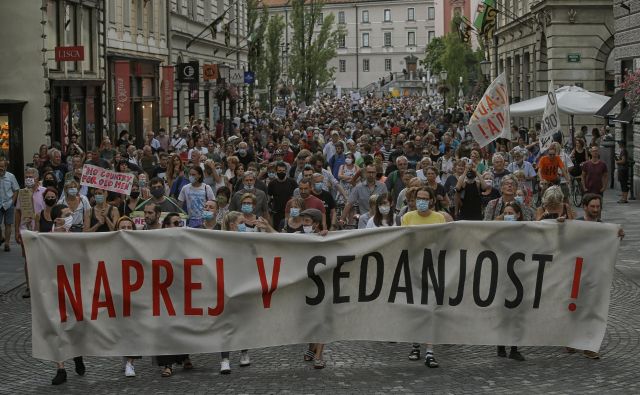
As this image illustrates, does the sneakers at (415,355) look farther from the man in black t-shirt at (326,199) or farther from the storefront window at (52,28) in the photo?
the storefront window at (52,28)

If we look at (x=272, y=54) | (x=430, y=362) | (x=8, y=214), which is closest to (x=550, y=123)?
(x=8, y=214)

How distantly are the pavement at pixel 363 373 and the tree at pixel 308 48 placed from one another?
60.8 metres

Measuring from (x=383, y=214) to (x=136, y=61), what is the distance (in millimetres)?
29113

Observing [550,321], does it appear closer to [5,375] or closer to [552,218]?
[552,218]

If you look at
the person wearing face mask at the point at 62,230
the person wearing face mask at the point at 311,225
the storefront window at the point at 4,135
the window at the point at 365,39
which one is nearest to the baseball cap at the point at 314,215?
the person wearing face mask at the point at 311,225

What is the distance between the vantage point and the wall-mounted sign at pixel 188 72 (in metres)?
45.1

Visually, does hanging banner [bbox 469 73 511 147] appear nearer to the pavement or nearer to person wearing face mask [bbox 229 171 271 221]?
person wearing face mask [bbox 229 171 271 221]

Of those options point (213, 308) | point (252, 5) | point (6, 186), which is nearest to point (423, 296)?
point (213, 308)

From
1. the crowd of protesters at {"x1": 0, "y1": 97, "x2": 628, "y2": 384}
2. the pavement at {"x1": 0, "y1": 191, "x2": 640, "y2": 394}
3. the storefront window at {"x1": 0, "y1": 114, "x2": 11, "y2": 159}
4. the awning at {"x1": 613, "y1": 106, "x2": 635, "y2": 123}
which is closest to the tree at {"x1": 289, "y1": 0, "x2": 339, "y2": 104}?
the storefront window at {"x1": 0, "y1": 114, "x2": 11, "y2": 159}

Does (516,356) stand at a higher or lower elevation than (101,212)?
lower

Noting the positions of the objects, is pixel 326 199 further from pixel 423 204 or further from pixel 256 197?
pixel 423 204

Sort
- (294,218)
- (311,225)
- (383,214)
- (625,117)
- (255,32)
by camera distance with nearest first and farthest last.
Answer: (311,225)
(294,218)
(383,214)
(625,117)
(255,32)

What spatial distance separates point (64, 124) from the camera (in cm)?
3219

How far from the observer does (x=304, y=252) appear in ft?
34.2
